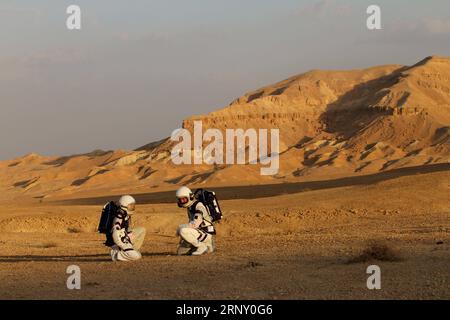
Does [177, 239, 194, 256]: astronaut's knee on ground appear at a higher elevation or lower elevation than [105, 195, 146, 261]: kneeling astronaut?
lower

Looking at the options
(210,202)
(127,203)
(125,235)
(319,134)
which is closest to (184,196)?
(210,202)

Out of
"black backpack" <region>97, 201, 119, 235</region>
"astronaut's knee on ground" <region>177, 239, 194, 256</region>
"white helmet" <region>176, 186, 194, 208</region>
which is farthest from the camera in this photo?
"astronaut's knee on ground" <region>177, 239, 194, 256</region>

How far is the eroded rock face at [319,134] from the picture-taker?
84750 mm

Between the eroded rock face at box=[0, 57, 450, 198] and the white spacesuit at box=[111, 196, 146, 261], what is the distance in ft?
182

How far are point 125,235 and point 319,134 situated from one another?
91.3 meters

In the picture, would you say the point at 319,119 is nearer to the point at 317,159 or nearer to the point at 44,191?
the point at 317,159

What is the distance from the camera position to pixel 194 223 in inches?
640

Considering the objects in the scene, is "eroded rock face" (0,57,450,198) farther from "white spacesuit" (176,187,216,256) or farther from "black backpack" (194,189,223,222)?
"black backpack" (194,189,223,222)

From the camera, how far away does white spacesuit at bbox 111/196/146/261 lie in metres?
15.6

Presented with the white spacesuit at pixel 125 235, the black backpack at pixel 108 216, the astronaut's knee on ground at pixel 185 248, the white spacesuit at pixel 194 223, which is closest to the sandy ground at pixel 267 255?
the astronaut's knee on ground at pixel 185 248

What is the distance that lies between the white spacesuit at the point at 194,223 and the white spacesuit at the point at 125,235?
3.06 ft

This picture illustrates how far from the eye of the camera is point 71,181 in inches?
4085

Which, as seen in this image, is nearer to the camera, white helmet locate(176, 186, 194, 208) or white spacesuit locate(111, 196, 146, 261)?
white spacesuit locate(111, 196, 146, 261)

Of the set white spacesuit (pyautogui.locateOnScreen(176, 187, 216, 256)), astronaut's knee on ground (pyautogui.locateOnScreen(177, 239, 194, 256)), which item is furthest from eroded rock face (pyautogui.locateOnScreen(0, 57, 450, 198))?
white spacesuit (pyautogui.locateOnScreen(176, 187, 216, 256))
